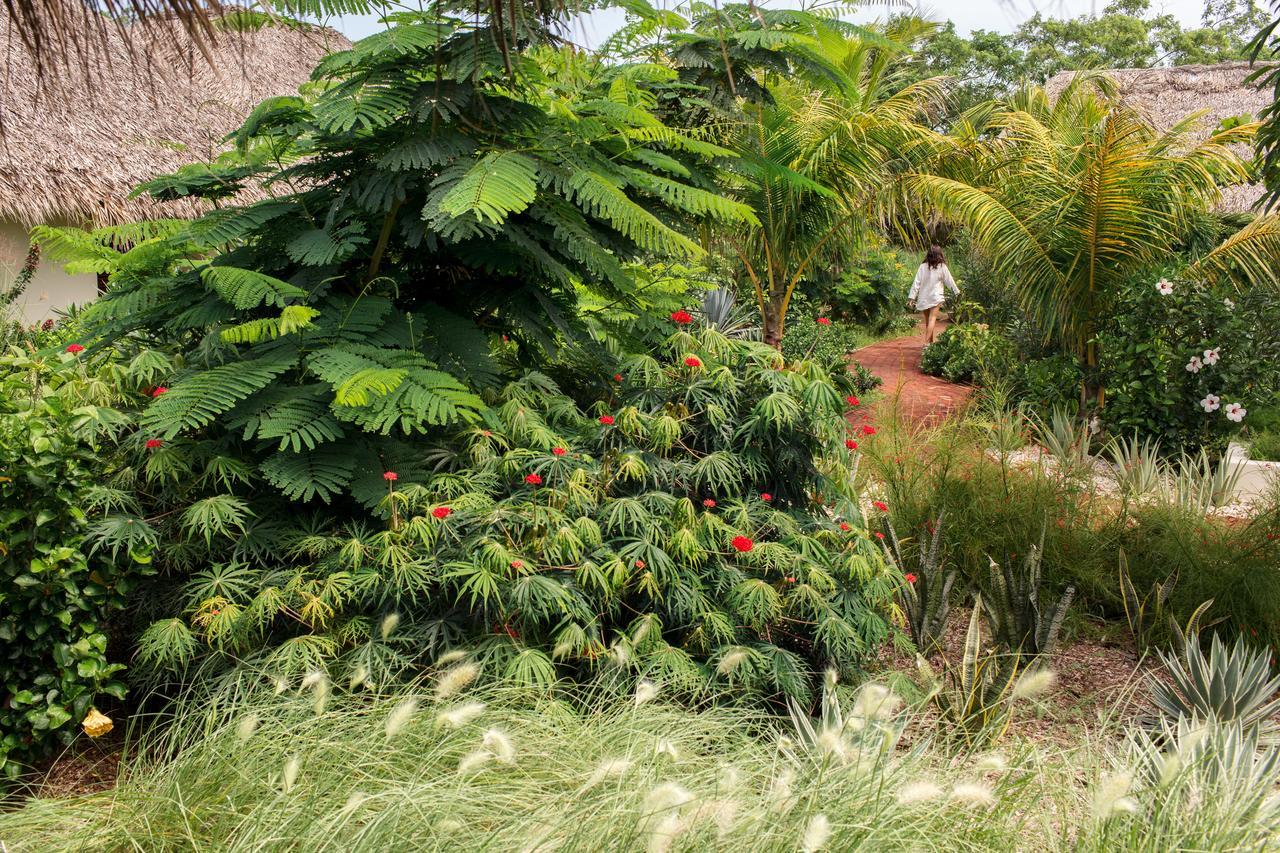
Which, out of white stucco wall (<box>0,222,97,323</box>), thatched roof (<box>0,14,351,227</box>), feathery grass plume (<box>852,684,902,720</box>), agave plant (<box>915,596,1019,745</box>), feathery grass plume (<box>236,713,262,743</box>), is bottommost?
agave plant (<box>915,596,1019,745</box>)

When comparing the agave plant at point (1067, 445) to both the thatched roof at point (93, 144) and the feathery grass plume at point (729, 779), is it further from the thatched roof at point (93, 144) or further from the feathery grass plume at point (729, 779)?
the thatched roof at point (93, 144)

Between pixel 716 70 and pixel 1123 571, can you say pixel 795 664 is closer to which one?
pixel 1123 571

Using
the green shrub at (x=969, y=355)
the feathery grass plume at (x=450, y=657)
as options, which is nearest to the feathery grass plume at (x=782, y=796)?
the feathery grass plume at (x=450, y=657)

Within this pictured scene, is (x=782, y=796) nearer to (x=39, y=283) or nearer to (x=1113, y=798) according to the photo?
(x=1113, y=798)

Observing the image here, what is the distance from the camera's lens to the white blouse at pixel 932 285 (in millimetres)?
14977

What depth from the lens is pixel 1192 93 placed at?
16516 mm

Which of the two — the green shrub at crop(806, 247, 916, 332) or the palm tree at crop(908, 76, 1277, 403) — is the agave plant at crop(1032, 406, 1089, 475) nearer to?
the palm tree at crop(908, 76, 1277, 403)

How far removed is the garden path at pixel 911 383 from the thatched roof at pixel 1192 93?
16.6 ft

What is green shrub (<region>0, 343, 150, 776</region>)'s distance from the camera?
10.6ft

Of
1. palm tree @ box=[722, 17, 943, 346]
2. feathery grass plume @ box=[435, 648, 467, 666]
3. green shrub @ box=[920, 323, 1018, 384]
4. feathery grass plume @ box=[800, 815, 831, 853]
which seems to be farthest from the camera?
green shrub @ box=[920, 323, 1018, 384]

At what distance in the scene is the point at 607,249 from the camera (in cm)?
414

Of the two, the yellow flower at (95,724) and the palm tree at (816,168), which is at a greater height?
the palm tree at (816,168)

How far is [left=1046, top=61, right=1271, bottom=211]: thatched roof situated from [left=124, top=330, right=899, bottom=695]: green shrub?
14420 millimetres

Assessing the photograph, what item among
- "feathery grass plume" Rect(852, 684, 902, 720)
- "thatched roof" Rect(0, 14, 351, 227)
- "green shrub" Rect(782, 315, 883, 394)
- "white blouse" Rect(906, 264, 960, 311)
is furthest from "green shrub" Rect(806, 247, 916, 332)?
"feathery grass plume" Rect(852, 684, 902, 720)
